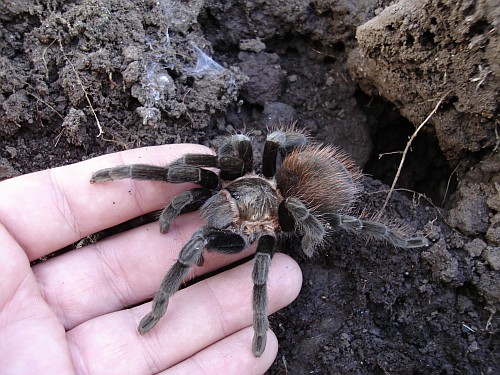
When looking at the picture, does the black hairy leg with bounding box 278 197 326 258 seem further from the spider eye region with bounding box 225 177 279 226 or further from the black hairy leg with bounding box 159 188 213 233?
the black hairy leg with bounding box 159 188 213 233

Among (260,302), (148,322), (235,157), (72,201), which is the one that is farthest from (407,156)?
(72,201)

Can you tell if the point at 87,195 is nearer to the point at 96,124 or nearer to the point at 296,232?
the point at 96,124

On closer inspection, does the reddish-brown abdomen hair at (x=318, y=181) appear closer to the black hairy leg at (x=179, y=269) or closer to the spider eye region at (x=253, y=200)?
the spider eye region at (x=253, y=200)

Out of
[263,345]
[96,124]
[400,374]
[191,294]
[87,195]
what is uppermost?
[96,124]

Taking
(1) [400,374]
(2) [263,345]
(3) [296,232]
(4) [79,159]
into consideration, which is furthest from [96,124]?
(1) [400,374]

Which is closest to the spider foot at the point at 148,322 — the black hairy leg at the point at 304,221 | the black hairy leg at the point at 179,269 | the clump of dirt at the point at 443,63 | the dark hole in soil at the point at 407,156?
the black hairy leg at the point at 179,269

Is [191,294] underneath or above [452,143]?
underneath
